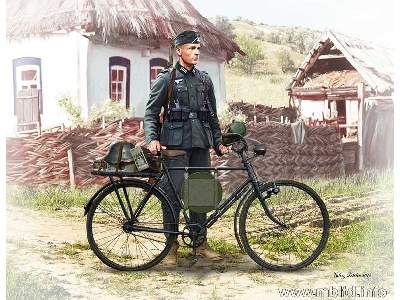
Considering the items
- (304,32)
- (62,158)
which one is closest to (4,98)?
(62,158)

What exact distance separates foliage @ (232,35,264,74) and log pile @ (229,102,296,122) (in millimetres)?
221

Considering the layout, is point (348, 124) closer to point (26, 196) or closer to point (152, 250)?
point (152, 250)

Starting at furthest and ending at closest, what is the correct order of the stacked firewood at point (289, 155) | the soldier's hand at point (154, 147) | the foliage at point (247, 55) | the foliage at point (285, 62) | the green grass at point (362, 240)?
the foliage at point (285, 62) < the foliage at point (247, 55) < the green grass at point (362, 240) < the stacked firewood at point (289, 155) < the soldier's hand at point (154, 147)

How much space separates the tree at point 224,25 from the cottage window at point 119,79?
58cm

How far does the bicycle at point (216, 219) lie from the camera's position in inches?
192

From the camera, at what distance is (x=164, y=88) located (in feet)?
15.9

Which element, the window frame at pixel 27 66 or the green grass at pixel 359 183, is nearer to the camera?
the window frame at pixel 27 66

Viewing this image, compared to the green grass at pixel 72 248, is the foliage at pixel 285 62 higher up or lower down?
higher up

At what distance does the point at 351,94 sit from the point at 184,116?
1.17 m

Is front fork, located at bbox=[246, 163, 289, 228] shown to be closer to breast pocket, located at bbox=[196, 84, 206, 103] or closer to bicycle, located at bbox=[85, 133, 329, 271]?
bicycle, located at bbox=[85, 133, 329, 271]

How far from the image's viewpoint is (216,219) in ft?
16.2

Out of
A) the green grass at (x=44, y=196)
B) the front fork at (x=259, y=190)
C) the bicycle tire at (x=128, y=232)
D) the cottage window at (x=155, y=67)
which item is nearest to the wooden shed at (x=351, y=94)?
the front fork at (x=259, y=190)

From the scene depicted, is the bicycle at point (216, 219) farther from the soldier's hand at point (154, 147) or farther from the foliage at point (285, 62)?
the foliage at point (285, 62)

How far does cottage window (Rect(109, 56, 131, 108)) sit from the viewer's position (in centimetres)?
506
